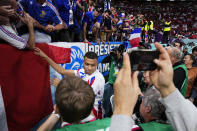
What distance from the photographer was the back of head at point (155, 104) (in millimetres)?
1304

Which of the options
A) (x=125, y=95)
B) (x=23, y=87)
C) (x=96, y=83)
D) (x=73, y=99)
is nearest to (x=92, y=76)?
(x=96, y=83)

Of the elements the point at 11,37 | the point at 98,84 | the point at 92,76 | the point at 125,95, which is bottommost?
the point at 98,84

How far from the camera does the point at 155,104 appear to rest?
52.3 inches

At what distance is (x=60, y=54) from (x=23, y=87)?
111 centimetres

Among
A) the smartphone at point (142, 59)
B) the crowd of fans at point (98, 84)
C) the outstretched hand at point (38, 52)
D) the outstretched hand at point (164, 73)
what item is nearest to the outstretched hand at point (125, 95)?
the crowd of fans at point (98, 84)

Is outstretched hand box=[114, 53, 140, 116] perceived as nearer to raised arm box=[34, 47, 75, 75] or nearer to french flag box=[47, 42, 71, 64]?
raised arm box=[34, 47, 75, 75]

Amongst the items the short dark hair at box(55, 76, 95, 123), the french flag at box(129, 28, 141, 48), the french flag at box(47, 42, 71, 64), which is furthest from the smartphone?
the french flag at box(129, 28, 141, 48)

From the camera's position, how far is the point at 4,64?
70.6 inches

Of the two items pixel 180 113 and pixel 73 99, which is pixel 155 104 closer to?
pixel 180 113

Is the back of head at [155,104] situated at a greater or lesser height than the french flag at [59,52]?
lesser

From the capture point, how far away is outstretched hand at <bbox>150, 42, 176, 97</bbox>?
34.2 inches

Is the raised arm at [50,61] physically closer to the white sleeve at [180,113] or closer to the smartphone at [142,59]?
the smartphone at [142,59]

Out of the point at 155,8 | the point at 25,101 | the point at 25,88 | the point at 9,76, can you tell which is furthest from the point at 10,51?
the point at 155,8

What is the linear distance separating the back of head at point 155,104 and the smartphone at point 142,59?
1.81 feet
